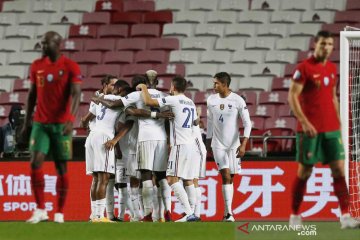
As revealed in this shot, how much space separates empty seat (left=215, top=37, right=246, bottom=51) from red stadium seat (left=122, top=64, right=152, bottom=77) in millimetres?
1470

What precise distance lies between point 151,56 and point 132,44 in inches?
27.4

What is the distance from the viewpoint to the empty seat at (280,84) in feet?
66.5

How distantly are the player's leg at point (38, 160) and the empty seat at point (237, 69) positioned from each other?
10.1 meters

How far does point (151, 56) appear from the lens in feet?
70.8

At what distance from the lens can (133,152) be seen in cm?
1472

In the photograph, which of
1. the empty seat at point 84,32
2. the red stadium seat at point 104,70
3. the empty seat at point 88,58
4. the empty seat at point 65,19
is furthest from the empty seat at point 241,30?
the empty seat at point 65,19

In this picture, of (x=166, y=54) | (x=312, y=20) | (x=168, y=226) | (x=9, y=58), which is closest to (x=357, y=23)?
(x=312, y=20)

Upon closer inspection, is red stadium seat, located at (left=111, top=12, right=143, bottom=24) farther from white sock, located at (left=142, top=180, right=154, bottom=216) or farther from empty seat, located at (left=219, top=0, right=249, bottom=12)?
white sock, located at (left=142, top=180, right=154, bottom=216)

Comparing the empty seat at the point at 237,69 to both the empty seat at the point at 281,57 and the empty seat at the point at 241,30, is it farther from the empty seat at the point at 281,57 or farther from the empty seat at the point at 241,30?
the empty seat at the point at 241,30

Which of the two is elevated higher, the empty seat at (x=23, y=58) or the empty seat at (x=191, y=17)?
the empty seat at (x=191, y=17)

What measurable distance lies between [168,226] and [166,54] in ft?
33.6

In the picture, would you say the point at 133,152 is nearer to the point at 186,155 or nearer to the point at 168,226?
the point at 186,155

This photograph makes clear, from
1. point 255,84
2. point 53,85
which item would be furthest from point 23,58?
point 53,85

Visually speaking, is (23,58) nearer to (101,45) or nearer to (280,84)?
(101,45)
